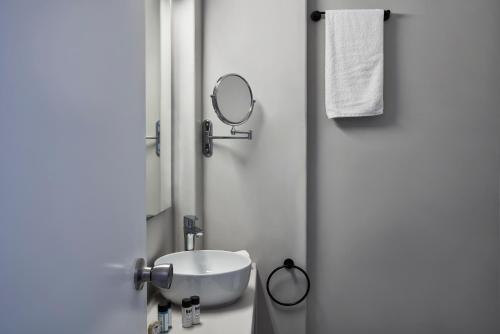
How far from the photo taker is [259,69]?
5.90 ft

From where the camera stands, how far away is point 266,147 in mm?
1808

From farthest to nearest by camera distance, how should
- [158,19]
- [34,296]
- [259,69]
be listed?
[259,69] < [158,19] < [34,296]

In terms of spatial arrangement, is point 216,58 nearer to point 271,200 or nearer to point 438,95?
point 271,200

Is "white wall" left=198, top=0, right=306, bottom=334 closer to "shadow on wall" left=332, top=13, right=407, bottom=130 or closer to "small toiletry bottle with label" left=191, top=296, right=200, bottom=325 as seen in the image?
"shadow on wall" left=332, top=13, right=407, bottom=130

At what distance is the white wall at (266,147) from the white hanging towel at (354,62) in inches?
5.5

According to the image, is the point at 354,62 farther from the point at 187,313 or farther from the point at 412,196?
the point at 187,313

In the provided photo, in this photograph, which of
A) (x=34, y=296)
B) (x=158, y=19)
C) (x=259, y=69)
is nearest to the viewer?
(x=34, y=296)

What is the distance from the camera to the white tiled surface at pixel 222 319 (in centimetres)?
106

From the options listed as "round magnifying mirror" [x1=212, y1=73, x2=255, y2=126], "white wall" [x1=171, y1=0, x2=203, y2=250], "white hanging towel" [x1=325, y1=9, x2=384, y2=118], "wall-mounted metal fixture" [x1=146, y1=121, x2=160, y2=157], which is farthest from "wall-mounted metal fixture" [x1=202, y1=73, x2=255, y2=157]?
"white hanging towel" [x1=325, y1=9, x2=384, y2=118]

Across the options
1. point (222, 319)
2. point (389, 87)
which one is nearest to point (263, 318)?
point (222, 319)

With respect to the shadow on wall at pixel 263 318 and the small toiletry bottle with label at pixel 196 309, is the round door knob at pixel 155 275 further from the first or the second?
the shadow on wall at pixel 263 318

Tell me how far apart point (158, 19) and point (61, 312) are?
126cm

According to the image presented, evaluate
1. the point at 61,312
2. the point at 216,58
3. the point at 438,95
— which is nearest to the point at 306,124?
the point at 216,58

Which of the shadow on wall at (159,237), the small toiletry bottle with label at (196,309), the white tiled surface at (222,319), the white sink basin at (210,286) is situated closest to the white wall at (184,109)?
the shadow on wall at (159,237)
